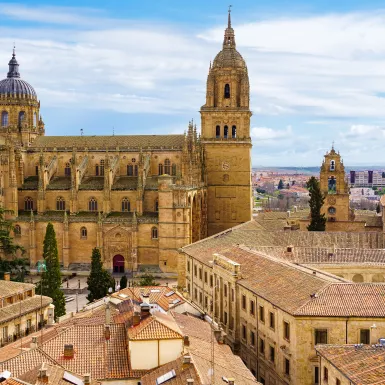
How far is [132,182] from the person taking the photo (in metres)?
88.6

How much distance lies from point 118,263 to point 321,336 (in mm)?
53211

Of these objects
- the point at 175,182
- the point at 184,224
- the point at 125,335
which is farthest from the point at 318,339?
the point at 175,182

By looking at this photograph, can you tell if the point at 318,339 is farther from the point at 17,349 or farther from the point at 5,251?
the point at 5,251

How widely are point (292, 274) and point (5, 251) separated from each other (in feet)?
150

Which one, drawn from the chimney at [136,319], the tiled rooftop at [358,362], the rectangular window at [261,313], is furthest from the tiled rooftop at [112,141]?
the tiled rooftop at [358,362]

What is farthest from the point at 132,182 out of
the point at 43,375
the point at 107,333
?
the point at 43,375

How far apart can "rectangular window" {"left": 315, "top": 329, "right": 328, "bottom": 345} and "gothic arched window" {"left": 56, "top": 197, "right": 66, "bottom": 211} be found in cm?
5969

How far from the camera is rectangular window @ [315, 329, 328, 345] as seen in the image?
34.0 metres

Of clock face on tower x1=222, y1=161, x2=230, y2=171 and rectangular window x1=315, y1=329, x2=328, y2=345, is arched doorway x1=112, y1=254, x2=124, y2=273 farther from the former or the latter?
rectangular window x1=315, y1=329, x2=328, y2=345

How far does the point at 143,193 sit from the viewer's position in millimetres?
85812

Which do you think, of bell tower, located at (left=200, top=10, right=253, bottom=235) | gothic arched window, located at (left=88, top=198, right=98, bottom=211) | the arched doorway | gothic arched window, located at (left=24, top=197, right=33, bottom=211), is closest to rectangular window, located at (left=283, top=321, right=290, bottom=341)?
the arched doorway

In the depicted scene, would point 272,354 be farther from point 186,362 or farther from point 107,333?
point 186,362

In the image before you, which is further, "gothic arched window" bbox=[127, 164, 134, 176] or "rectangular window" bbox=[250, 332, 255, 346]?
"gothic arched window" bbox=[127, 164, 134, 176]

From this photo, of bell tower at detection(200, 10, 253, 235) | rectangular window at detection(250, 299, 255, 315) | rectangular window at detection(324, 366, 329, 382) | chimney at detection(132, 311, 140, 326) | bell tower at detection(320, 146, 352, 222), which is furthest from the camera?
bell tower at detection(200, 10, 253, 235)
